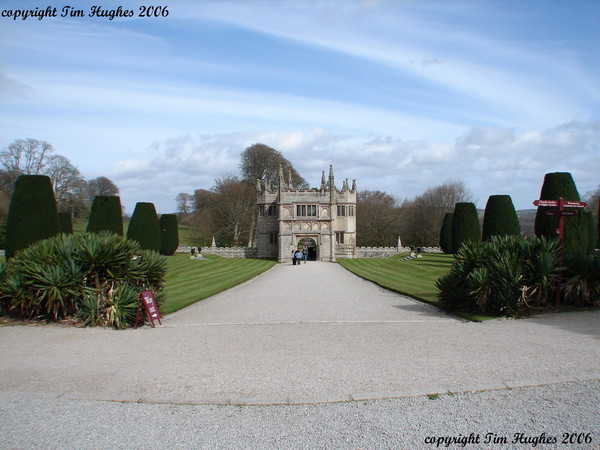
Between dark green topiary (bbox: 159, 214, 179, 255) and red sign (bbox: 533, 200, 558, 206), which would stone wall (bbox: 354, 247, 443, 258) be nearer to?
dark green topiary (bbox: 159, 214, 179, 255)

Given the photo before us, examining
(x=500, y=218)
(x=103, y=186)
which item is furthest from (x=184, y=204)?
(x=500, y=218)

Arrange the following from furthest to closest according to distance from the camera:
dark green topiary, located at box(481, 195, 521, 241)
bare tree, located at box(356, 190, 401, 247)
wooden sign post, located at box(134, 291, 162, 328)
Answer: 1. bare tree, located at box(356, 190, 401, 247)
2. dark green topiary, located at box(481, 195, 521, 241)
3. wooden sign post, located at box(134, 291, 162, 328)

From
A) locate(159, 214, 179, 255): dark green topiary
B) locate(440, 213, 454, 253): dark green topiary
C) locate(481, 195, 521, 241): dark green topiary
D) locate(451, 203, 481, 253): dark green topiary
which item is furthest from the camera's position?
locate(440, 213, 454, 253): dark green topiary

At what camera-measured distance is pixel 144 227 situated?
32.2 meters

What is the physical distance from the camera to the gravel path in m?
5.14

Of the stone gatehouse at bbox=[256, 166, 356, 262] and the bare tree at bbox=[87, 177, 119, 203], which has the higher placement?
the bare tree at bbox=[87, 177, 119, 203]

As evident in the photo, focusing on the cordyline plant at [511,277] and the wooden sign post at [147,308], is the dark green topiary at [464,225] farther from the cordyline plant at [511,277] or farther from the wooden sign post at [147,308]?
the wooden sign post at [147,308]

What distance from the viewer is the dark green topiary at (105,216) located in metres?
26.8

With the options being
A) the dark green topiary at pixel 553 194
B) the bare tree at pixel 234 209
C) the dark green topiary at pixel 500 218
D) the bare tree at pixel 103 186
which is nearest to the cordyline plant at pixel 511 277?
the dark green topiary at pixel 553 194

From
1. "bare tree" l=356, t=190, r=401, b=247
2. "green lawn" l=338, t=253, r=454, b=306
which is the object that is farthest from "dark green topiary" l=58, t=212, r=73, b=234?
"bare tree" l=356, t=190, r=401, b=247

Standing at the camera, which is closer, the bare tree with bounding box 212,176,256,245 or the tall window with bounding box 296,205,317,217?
the tall window with bounding box 296,205,317,217

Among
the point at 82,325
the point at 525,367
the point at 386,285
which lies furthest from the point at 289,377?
the point at 386,285

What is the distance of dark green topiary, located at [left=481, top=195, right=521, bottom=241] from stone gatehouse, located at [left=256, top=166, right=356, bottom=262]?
28.0m

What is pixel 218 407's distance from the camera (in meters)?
5.84
